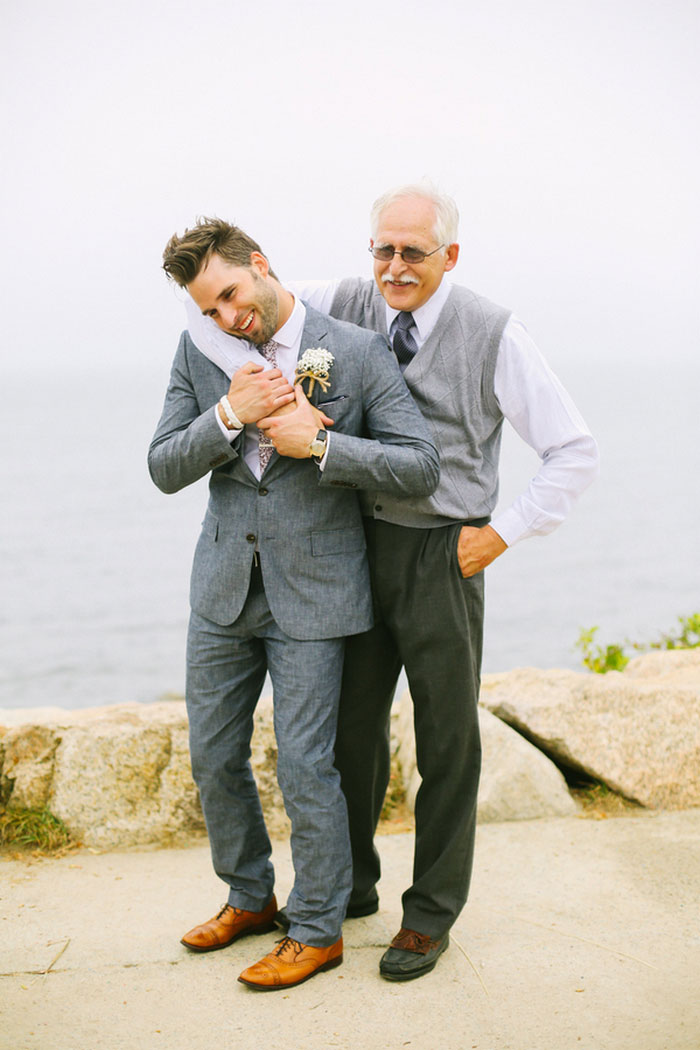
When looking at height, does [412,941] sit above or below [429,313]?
below

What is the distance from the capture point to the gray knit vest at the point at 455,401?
278cm

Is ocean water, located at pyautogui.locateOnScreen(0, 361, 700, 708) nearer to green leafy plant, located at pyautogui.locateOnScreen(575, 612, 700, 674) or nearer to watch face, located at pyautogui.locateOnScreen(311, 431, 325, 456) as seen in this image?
green leafy plant, located at pyautogui.locateOnScreen(575, 612, 700, 674)

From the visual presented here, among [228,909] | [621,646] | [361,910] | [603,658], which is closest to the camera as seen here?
[228,909]

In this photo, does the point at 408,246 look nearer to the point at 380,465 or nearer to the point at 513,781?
the point at 380,465

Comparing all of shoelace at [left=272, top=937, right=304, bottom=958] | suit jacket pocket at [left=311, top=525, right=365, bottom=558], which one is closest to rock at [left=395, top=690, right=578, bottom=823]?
shoelace at [left=272, top=937, right=304, bottom=958]

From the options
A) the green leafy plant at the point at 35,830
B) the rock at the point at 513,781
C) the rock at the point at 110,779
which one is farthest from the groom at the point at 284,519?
the rock at the point at 513,781

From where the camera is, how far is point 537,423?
2854 millimetres

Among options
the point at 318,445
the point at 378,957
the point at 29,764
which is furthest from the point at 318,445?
the point at 29,764

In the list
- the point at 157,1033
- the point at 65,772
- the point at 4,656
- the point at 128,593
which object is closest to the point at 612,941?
the point at 157,1033

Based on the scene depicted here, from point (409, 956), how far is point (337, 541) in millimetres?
1121

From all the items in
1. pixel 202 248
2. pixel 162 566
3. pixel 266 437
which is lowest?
pixel 162 566

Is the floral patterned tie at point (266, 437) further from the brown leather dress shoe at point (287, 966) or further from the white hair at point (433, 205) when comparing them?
the brown leather dress shoe at point (287, 966)

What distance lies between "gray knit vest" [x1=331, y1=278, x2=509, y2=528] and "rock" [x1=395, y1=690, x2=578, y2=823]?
1364 mm

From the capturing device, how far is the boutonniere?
2.67 meters
